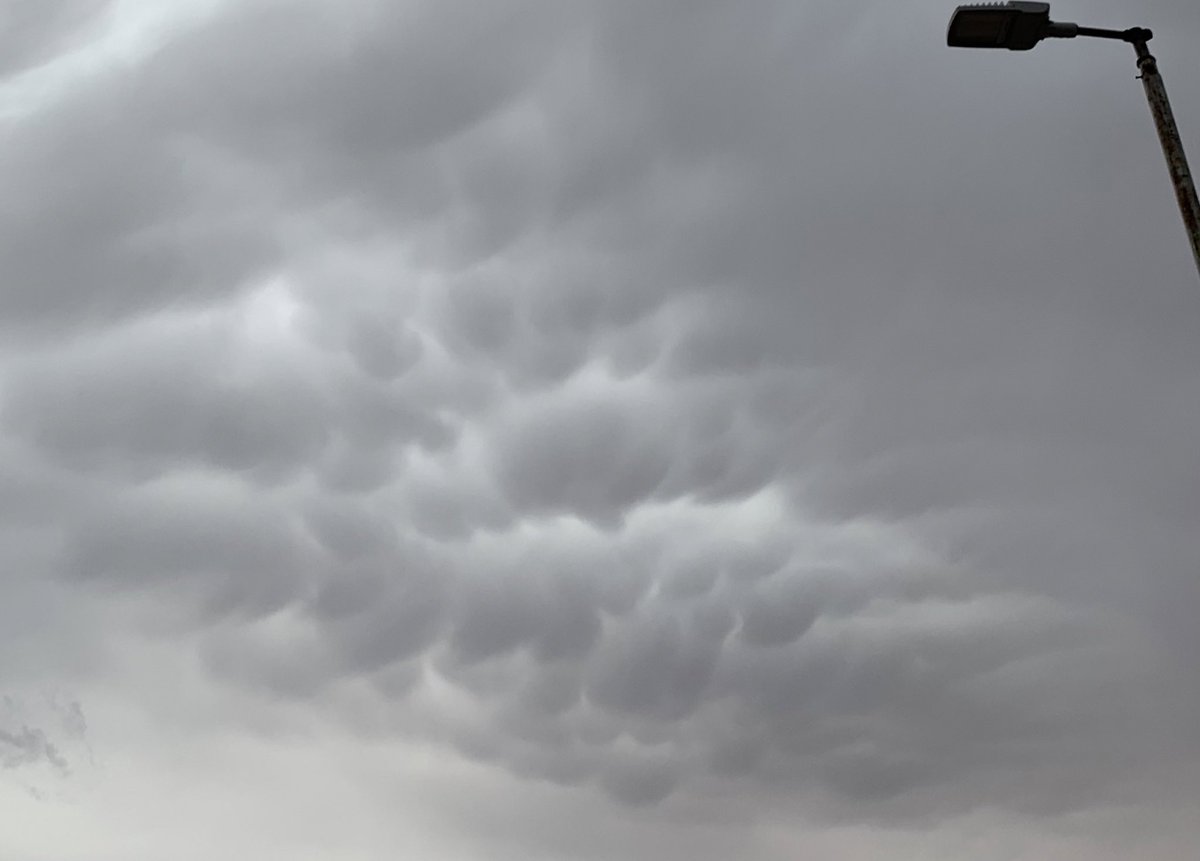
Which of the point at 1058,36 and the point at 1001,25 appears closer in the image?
the point at 1001,25

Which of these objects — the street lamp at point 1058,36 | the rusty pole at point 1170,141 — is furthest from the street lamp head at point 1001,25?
the rusty pole at point 1170,141

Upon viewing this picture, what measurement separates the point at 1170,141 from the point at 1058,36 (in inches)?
108

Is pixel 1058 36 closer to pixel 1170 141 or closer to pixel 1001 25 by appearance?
pixel 1001 25

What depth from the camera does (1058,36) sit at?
21.7 meters

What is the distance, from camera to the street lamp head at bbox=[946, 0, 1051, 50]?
20.7m

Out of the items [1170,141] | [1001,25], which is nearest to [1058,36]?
[1001,25]

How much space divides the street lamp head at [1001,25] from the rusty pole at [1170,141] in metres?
1.84

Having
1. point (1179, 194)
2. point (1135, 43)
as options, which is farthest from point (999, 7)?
point (1179, 194)

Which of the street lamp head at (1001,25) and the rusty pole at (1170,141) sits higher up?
the street lamp head at (1001,25)

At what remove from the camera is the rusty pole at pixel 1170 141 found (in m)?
20.2

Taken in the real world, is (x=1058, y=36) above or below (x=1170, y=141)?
above

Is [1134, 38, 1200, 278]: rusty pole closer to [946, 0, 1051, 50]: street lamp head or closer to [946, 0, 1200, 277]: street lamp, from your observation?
[946, 0, 1200, 277]: street lamp

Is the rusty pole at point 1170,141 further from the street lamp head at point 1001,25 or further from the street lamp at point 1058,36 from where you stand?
the street lamp head at point 1001,25

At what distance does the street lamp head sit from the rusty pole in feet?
6.04
